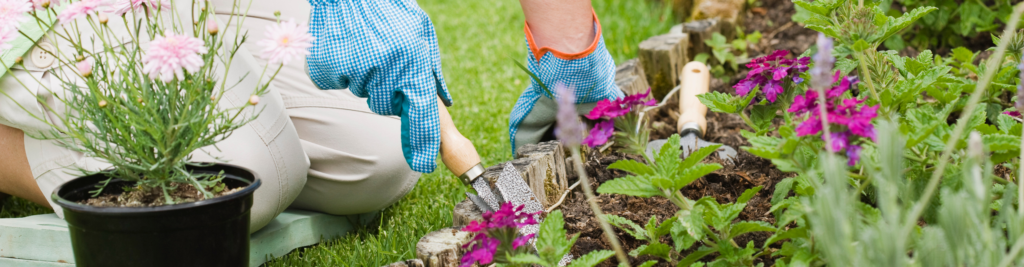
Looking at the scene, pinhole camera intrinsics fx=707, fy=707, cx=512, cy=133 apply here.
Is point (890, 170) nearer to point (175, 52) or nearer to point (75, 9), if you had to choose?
point (175, 52)

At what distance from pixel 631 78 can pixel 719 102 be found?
1178 millimetres

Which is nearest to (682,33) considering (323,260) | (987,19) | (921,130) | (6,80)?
(987,19)

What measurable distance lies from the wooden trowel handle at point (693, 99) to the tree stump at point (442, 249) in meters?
0.97

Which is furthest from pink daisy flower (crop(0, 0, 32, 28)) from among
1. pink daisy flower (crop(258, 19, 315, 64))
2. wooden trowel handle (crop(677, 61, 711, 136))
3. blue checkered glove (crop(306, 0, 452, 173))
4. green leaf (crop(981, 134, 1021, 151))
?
wooden trowel handle (crop(677, 61, 711, 136))

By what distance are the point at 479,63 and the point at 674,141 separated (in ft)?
8.51

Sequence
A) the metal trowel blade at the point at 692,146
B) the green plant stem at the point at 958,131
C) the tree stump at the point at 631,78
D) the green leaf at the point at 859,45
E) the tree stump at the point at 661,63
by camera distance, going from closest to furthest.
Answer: the green plant stem at the point at 958,131, the green leaf at the point at 859,45, the metal trowel blade at the point at 692,146, the tree stump at the point at 631,78, the tree stump at the point at 661,63

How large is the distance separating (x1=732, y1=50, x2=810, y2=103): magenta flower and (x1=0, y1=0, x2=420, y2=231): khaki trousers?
94 cm

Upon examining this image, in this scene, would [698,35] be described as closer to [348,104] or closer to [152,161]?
[348,104]

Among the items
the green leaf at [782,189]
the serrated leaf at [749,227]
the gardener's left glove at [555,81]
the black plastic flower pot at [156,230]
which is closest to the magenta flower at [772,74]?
the green leaf at [782,189]

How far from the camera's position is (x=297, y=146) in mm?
1609

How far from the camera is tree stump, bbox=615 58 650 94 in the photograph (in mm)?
2258

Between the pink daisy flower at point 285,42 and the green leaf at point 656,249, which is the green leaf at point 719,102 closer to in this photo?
the green leaf at point 656,249

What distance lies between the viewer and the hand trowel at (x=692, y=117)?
1930mm

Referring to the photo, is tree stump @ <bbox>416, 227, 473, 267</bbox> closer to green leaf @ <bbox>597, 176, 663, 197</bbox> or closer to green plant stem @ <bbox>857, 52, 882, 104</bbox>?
green leaf @ <bbox>597, 176, 663, 197</bbox>
